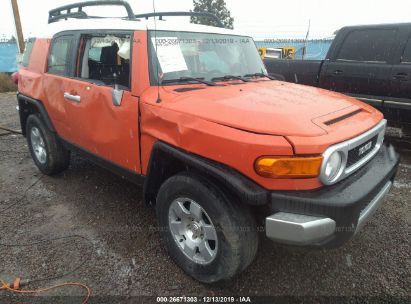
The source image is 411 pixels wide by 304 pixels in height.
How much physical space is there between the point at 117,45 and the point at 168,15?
50.4 inches

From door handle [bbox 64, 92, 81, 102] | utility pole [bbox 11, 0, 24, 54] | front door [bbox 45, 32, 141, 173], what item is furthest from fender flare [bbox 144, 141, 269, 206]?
utility pole [bbox 11, 0, 24, 54]

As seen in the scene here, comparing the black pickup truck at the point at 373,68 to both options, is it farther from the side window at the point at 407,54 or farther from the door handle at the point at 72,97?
the door handle at the point at 72,97

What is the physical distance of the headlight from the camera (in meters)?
2.08

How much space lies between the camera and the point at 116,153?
3113 millimetres

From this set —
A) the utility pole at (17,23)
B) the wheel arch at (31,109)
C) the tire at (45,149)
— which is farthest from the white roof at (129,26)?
the utility pole at (17,23)

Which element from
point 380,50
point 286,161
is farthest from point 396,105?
point 286,161

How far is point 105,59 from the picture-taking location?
134 inches

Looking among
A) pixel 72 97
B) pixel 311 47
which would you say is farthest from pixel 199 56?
pixel 311 47

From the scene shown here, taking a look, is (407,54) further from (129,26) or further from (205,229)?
(205,229)

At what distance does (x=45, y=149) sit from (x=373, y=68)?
4748 mm

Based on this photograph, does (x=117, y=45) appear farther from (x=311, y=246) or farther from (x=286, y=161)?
(x=311, y=246)

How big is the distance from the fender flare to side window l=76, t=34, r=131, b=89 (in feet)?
2.37

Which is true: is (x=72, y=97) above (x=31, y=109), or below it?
above

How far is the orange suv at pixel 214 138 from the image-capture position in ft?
6.68
